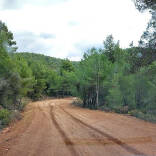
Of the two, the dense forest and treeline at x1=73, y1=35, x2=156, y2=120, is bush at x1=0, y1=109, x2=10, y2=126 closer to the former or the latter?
the dense forest

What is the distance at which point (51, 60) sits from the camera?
408ft

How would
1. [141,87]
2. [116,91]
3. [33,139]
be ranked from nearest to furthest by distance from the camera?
[33,139]
[141,87]
[116,91]

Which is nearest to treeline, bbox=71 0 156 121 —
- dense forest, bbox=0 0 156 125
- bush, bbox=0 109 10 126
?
dense forest, bbox=0 0 156 125

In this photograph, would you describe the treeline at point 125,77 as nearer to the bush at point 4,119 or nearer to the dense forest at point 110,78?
the dense forest at point 110,78

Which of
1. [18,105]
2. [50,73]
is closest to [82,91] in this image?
[18,105]

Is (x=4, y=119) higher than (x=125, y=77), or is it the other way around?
(x=125, y=77)

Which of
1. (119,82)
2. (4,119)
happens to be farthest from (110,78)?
(4,119)

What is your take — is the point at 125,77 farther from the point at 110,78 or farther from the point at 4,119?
the point at 4,119

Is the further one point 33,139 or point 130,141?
point 33,139

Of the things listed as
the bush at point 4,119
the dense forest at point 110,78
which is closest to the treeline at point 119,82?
the dense forest at point 110,78

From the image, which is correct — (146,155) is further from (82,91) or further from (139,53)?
(82,91)

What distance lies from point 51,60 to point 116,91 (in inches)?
4089

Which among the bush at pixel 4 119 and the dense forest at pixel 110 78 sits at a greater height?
the dense forest at pixel 110 78

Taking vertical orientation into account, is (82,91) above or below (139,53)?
below
